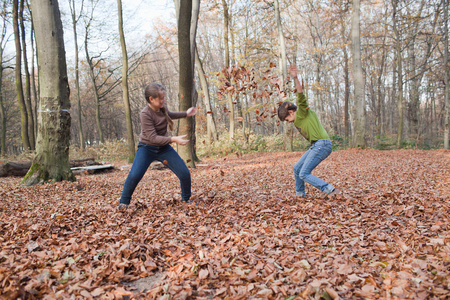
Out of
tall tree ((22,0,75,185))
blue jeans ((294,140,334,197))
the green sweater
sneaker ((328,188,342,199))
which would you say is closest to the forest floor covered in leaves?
sneaker ((328,188,342,199))

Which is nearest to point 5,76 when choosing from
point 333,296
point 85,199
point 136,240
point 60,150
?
point 60,150

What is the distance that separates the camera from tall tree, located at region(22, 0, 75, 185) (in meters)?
6.40

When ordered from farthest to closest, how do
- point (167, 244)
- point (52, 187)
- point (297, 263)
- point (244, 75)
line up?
point (244, 75)
point (52, 187)
point (167, 244)
point (297, 263)

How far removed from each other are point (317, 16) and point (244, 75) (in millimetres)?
18310

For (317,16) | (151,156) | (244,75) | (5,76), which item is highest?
(317,16)

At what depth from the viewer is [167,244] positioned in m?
2.87

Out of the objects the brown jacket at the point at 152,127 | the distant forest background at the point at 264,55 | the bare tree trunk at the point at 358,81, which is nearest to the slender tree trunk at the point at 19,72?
the distant forest background at the point at 264,55

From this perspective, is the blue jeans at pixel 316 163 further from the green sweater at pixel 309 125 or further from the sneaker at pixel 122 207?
the sneaker at pixel 122 207

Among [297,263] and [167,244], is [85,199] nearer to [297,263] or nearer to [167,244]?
[167,244]

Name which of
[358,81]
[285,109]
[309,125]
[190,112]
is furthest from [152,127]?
[358,81]

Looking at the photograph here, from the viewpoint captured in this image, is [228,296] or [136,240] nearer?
[228,296]

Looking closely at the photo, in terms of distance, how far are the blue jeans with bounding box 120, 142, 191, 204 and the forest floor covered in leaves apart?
0.32 m

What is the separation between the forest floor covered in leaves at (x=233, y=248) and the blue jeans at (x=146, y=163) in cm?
32

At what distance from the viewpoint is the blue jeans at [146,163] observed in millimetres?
3973
